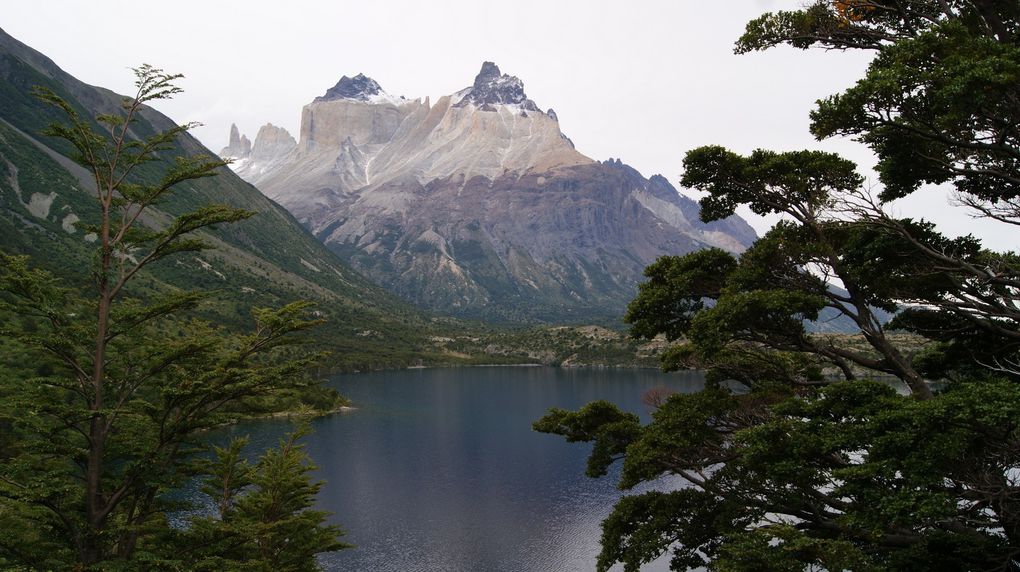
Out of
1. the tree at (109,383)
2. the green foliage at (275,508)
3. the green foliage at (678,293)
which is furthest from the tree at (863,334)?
the green foliage at (275,508)

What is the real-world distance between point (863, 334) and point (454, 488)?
72620 millimetres

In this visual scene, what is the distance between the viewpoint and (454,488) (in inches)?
3282

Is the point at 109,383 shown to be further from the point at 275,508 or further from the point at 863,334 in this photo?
the point at 863,334

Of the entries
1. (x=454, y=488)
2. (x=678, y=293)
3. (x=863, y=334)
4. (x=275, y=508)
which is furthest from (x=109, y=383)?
(x=454, y=488)

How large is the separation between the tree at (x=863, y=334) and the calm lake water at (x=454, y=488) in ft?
144

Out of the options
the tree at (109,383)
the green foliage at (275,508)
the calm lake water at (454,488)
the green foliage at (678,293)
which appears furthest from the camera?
the calm lake water at (454,488)

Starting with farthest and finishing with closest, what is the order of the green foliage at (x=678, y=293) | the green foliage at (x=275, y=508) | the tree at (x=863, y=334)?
the green foliage at (x=275, y=508), the green foliage at (x=678, y=293), the tree at (x=863, y=334)

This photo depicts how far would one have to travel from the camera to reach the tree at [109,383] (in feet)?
51.7

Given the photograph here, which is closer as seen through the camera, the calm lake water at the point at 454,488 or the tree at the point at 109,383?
the tree at the point at 109,383

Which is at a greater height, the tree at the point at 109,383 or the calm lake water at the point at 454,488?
the tree at the point at 109,383

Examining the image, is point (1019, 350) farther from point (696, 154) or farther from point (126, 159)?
point (126, 159)

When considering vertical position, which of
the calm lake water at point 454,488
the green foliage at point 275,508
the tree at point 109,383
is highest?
the tree at point 109,383

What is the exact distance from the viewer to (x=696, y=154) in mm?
20375

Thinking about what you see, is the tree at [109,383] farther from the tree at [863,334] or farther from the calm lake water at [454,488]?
the calm lake water at [454,488]
